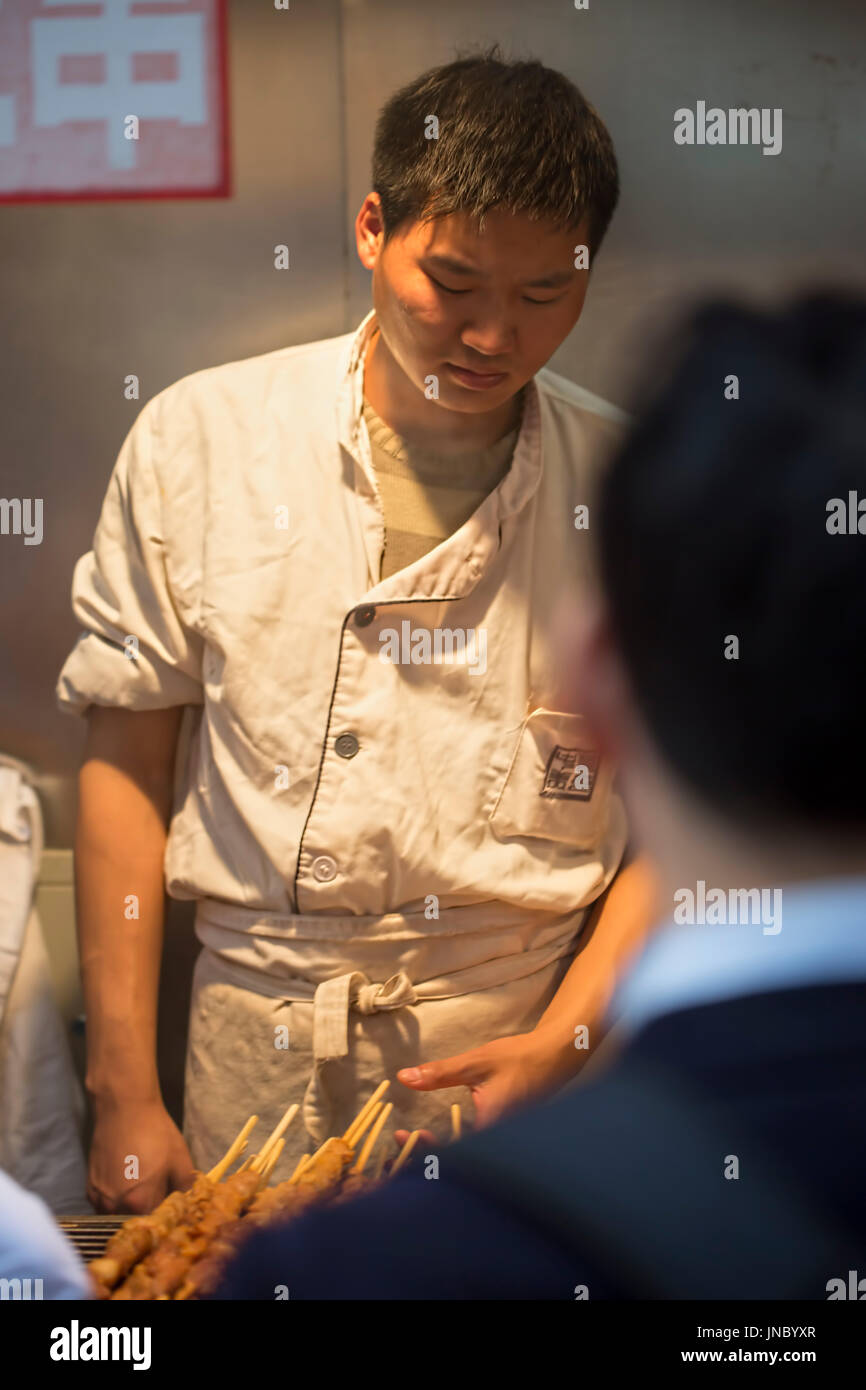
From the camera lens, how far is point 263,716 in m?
1.20

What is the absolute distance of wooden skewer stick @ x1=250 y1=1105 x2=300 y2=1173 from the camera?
1.22m

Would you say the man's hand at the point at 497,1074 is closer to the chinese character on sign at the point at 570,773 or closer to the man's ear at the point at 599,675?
the chinese character on sign at the point at 570,773

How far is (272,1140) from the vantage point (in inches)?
48.4

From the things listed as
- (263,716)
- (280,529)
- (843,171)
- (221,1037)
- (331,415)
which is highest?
(843,171)

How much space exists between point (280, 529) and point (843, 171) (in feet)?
2.13

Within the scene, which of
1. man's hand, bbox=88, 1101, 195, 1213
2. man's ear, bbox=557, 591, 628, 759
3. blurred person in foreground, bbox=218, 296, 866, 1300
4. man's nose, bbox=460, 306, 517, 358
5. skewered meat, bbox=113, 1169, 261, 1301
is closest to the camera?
blurred person in foreground, bbox=218, 296, 866, 1300

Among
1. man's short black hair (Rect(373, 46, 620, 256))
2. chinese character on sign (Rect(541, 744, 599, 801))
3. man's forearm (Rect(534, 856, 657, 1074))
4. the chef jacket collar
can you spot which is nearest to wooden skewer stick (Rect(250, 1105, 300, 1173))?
man's forearm (Rect(534, 856, 657, 1074))

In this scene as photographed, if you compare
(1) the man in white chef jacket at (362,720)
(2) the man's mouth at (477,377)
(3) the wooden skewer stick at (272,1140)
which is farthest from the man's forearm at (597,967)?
(2) the man's mouth at (477,377)

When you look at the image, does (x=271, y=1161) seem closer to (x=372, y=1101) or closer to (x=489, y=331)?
(x=372, y=1101)

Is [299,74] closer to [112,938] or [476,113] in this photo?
[476,113]

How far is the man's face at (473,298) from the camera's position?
113cm

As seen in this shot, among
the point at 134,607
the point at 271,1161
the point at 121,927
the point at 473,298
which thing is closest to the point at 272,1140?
the point at 271,1161

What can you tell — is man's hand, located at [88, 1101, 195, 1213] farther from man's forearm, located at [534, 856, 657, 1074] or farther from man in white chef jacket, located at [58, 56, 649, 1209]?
man's forearm, located at [534, 856, 657, 1074]
